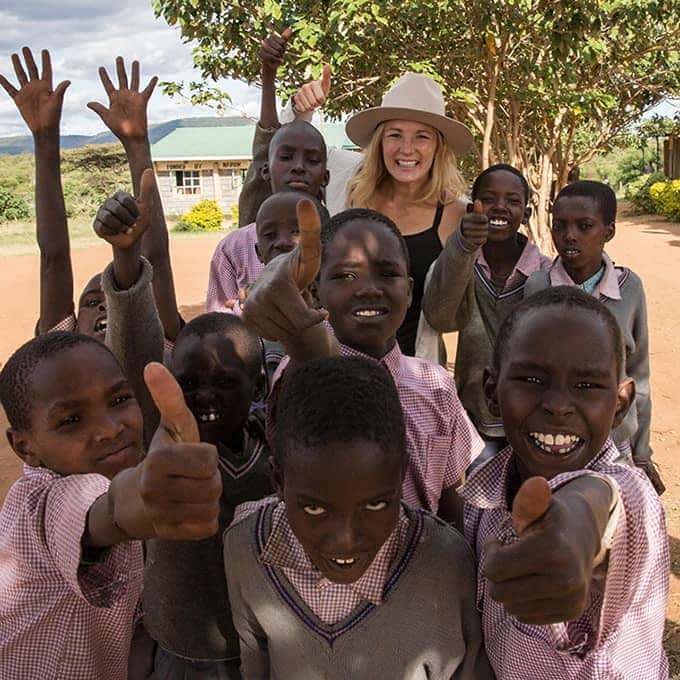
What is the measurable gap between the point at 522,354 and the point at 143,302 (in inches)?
41.9

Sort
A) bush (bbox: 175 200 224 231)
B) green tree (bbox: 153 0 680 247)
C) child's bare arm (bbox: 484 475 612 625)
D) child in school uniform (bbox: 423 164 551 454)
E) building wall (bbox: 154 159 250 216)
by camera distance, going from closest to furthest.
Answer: child's bare arm (bbox: 484 475 612 625), child in school uniform (bbox: 423 164 551 454), green tree (bbox: 153 0 680 247), bush (bbox: 175 200 224 231), building wall (bbox: 154 159 250 216)

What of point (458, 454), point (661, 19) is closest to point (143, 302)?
point (458, 454)

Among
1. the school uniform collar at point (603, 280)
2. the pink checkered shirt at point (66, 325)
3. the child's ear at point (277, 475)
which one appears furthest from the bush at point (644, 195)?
the child's ear at point (277, 475)

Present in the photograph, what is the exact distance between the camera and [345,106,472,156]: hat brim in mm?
3225

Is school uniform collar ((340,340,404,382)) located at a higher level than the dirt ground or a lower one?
higher

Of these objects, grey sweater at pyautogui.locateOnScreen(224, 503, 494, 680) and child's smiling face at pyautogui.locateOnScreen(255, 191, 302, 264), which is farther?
child's smiling face at pyautogui.locateOnScreen(255, 191, 302, 264)

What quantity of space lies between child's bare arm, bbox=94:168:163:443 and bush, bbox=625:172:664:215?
74.2 feet

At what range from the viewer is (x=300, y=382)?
151cm

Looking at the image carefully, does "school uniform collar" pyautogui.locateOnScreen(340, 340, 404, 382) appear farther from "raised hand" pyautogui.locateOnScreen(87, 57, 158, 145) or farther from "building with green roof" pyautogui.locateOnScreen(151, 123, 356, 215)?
"building with green roof" pyautogui.locateOnScreen(151, 123, 356, 215)

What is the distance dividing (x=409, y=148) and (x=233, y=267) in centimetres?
93

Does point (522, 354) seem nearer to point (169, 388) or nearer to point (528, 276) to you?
point (169, 388)

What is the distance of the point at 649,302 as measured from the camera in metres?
9.47

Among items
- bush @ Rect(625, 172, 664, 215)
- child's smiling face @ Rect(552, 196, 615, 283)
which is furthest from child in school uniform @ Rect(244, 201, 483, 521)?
bush @ Rect(625, 172, 664, 215)

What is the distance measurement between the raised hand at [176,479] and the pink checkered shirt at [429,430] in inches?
32.0
